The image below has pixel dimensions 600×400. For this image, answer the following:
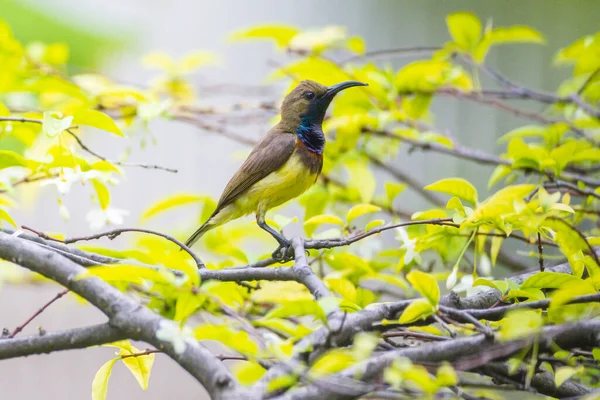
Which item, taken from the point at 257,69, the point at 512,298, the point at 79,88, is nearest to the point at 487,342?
the point at 512,298

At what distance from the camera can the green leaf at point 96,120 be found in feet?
7.22

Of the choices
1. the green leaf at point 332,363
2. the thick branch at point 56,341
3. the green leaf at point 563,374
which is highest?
the thick branch at point 56,341

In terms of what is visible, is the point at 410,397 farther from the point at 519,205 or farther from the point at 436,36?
the point at 436,36

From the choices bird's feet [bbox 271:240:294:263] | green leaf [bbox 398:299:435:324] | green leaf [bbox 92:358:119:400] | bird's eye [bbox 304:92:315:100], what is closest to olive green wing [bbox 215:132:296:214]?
bird's eye [bbox 304:92:315:100]

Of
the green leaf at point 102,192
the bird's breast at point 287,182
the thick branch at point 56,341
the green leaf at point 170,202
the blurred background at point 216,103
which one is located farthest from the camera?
the blurred background at point 216,103

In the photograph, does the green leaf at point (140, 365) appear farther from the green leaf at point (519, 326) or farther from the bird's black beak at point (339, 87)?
the bird's black beak at point (339, 87)

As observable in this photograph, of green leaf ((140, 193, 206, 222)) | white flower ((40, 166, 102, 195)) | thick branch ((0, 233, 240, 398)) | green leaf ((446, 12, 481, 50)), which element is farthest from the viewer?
green leaf ((446, 12, 481, 50))

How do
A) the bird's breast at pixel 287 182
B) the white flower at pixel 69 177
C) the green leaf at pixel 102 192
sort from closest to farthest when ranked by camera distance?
the white flower at pixel 69 177
the green leaf at pixel 102 192
the bird's breast at pixel 287 182

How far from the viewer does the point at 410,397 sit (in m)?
1.39

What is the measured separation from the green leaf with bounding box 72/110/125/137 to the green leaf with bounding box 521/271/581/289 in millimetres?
1328

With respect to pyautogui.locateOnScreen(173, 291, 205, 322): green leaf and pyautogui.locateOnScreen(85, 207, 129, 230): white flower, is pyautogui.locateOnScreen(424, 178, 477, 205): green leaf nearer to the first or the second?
pyautogui.locateOnScreen(173, 291, 205, 322): green leaf

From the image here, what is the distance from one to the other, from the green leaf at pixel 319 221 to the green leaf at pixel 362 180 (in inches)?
20.4

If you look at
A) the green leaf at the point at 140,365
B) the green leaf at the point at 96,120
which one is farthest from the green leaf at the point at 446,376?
the green leaf at the point at 96,120

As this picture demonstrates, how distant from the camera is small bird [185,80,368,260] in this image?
3486 mm
